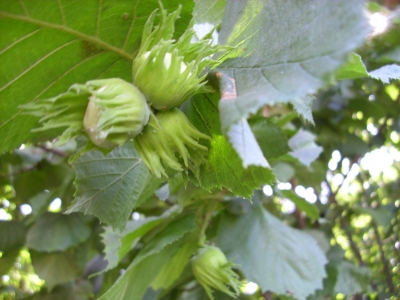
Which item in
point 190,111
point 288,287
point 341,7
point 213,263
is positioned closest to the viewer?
point 341,7

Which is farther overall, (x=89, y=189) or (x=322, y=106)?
(x=322, y=106)

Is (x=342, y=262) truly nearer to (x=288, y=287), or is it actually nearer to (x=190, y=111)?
(x=288, y=287)

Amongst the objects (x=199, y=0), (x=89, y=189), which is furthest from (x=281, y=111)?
(x=89, y=189)

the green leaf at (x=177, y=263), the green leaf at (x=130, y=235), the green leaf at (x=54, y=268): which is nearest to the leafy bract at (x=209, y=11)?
the green leaf at (x=130, y=235)

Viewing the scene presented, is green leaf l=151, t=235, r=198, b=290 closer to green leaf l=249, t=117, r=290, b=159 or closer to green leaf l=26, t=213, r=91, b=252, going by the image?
green leaf l=249, t=117, r=290, b=159

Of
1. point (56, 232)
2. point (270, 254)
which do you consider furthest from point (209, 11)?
point (56, 232)

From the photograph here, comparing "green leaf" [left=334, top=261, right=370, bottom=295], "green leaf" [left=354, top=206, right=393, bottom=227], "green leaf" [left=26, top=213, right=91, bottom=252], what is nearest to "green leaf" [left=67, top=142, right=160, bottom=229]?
"green leaf" [left=26, top=213, right=91, bottom=252]
